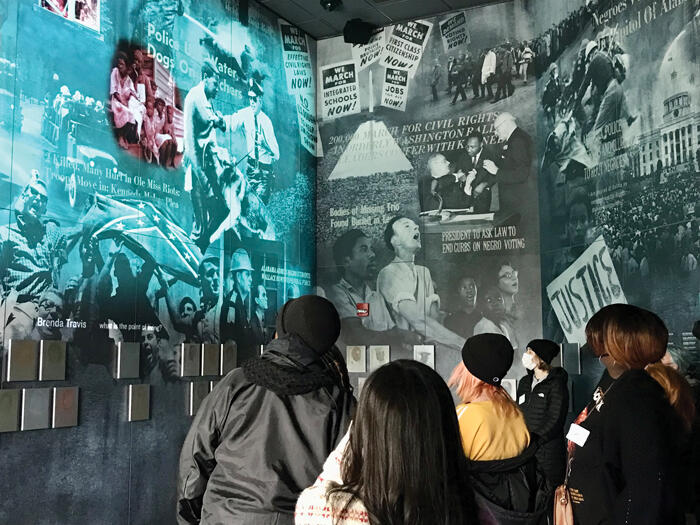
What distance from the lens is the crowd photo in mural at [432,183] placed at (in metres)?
7.95

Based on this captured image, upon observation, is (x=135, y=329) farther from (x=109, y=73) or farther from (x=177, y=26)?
(x=177, y=26)

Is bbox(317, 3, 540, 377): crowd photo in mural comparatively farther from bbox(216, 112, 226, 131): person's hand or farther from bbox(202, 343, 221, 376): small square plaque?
bbox(202, 343, 221, 376): small square plaque

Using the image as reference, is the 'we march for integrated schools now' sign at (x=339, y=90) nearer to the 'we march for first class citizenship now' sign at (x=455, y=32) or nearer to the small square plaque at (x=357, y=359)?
the 'we march for first class citizenship now' sign at (x=455, y=32)

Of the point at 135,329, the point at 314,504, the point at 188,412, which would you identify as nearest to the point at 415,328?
the point at 188,412

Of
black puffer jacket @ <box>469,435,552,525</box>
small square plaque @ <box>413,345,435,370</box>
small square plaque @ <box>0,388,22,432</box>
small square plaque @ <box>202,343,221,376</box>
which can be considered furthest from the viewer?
small square plaque @ <box>413,345,435,370</box>

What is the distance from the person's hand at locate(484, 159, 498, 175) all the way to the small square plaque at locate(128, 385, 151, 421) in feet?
14.3

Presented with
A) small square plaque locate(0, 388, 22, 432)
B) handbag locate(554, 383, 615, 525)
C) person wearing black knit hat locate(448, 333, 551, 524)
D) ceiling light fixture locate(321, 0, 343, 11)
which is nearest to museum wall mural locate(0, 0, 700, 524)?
small square plaque locate(0, 388, 22, 432)

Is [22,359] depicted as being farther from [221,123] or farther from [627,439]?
[627,439]

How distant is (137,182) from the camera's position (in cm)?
646

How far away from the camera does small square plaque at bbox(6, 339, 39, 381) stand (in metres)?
5.23

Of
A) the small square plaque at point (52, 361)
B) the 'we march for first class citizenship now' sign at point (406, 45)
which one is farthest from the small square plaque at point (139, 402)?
the 'we march for first class citizenship now' sign at point (406, 45)

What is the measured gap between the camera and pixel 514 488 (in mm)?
2824

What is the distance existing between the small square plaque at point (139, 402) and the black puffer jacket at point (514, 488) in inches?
162

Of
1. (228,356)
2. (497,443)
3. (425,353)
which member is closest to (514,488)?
(497,443)
